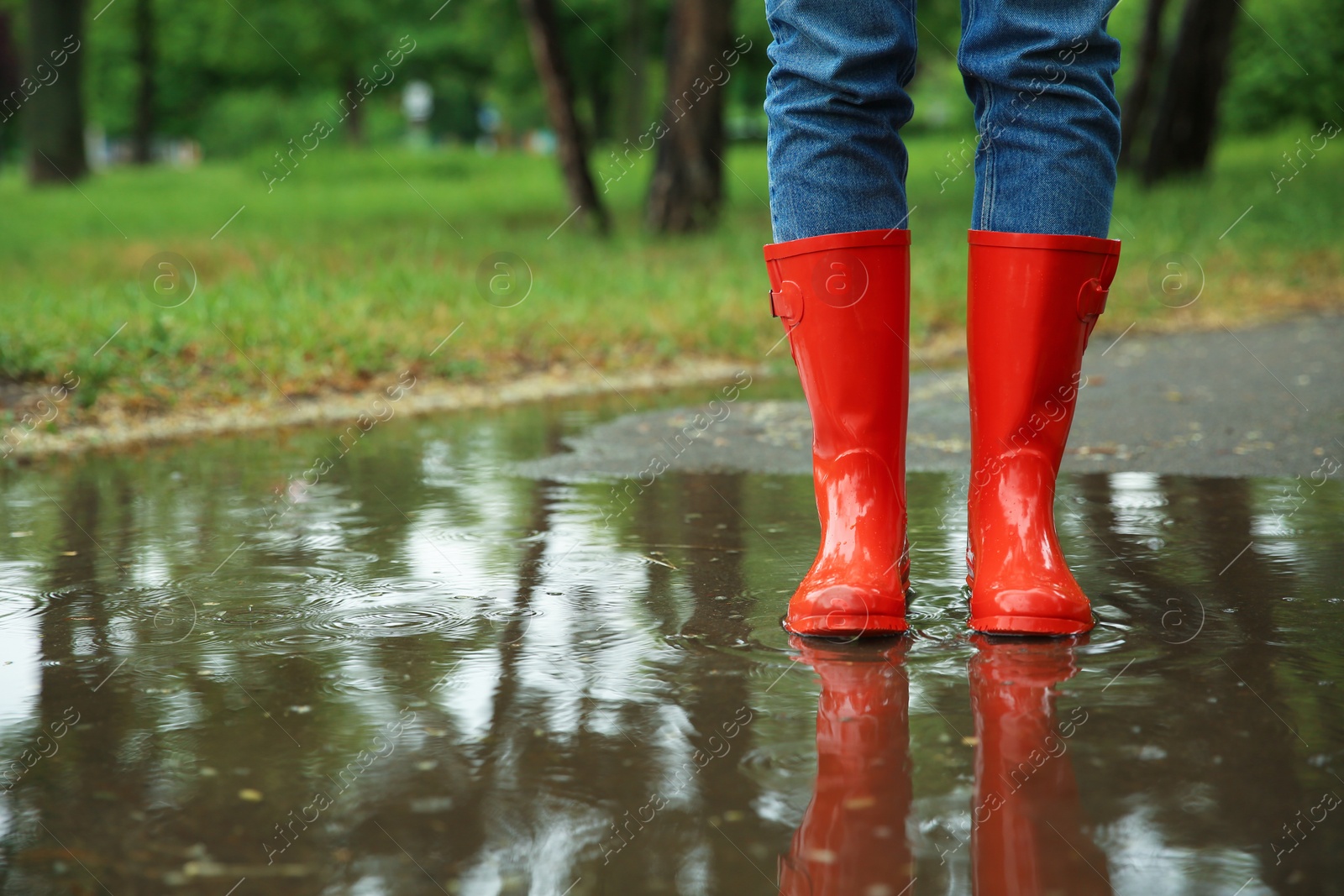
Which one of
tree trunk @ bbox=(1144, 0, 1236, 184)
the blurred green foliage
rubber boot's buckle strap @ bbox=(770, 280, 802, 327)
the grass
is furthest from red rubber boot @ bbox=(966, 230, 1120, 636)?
the blurred green foliage

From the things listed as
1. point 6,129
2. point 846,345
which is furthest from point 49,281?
point 6,129

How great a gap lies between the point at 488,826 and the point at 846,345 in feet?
3.01

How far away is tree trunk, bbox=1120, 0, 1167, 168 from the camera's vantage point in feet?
42.4

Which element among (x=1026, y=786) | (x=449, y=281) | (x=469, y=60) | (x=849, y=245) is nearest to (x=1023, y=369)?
(x=849, y=245)

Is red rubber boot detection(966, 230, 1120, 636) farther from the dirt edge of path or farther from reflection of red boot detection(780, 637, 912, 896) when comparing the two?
the dirt edge of path

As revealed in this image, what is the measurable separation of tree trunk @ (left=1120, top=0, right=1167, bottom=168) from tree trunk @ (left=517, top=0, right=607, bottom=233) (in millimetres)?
5419

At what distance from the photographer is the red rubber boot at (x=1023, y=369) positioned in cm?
178

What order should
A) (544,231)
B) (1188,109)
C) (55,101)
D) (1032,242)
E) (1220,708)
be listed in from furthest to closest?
(55,101) < (1188,109) < (544,231) < (1032,242) < (1220,708)

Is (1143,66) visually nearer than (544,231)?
No

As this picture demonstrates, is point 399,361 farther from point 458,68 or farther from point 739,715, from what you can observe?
point 458,68

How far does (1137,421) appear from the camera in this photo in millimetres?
3424

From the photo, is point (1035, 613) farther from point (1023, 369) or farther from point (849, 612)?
point (1023, 369)

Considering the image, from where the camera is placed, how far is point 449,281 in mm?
6262

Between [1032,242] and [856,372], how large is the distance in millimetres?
283
